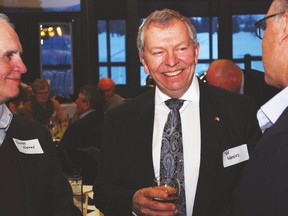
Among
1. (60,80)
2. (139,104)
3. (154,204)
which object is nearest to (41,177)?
(154,204)

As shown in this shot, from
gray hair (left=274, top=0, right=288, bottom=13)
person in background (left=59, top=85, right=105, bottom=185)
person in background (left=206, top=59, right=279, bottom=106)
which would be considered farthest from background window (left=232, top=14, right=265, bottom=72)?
gray hair (left=274, top=0, right=288, bottom=13)

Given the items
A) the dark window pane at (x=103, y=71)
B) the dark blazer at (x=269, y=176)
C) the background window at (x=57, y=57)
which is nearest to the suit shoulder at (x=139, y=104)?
the dark blazer at (x=269, y=176)

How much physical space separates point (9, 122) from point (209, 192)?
2.96 feet

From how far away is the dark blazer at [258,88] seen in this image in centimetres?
494

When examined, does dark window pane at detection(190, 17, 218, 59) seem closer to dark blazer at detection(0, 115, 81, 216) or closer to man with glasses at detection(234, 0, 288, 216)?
dark blazer at detection(0, 115, 81, 216)

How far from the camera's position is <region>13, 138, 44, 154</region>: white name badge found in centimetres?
208

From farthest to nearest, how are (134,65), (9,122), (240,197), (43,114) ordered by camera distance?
(134,65) → (43,114) → (9,122) → (240,197)

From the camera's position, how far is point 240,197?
4.37 feet

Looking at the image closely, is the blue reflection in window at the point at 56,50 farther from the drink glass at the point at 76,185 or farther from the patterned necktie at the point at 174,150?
the patterned necktie at the point at 174,150

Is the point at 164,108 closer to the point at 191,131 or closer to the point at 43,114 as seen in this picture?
the point at 191,131

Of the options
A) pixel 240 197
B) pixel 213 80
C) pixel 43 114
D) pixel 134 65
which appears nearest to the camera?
pixel 240 197

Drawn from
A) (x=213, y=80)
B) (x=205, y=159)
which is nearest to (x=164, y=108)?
(x=205, y=159)

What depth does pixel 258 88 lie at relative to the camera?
500 cm

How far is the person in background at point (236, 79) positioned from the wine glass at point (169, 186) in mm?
2800
